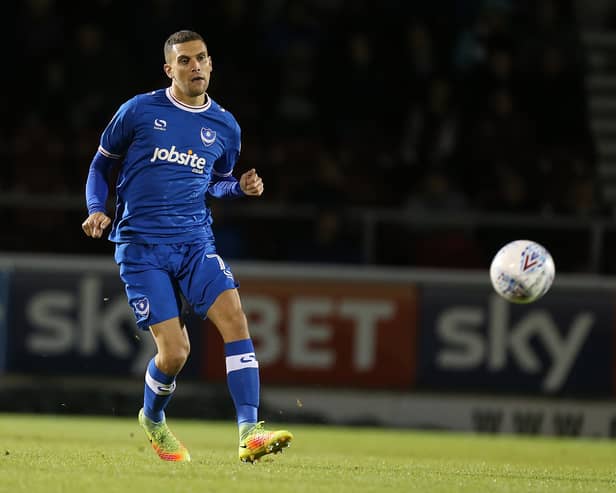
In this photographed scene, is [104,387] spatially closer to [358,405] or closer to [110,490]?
[358,405]

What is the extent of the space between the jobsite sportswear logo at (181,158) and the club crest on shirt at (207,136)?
0.10 meters

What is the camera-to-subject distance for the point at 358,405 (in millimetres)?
12812

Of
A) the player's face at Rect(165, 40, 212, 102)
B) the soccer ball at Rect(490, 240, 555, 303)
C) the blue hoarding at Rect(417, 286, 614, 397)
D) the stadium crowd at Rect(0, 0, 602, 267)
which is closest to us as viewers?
the player's face at Rect(165, 40, 212, 102)

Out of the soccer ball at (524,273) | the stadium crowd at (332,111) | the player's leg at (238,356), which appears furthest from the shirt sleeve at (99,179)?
the stadium crowd at (332,111)

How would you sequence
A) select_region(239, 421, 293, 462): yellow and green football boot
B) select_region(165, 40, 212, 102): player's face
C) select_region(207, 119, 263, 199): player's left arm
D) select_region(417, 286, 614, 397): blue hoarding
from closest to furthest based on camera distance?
select_region(239, 421, 293, 462): yellow and green football boot, select_region(165, 40, 212, 102): player's face, select_region(207, 119, 263, 199): player's left arm, select_region(417, 286, 614, 397): blue hoarding

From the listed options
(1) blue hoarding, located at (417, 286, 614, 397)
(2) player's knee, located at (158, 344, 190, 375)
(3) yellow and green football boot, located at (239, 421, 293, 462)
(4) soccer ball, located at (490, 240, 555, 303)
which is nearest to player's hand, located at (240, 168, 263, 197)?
(2) player's knee, located at (158, 344, 190, 375)

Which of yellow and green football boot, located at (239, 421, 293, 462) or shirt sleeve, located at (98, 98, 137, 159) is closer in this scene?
yellow and green football boot, located at (239, 421, 293, 462)

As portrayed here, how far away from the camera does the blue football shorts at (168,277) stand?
7.21 m

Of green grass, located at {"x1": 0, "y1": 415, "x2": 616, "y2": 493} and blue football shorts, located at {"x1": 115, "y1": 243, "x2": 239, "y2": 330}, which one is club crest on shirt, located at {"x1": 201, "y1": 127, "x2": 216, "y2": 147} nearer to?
blue football shorts, located at {"x1": 115, "y1": 243, "x2": 239, "y2": 330}

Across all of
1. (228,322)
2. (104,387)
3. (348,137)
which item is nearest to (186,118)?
(228,322)

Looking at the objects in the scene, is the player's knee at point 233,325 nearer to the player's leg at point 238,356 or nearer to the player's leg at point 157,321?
the player's leg at point 238,356

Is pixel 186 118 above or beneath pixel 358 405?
above

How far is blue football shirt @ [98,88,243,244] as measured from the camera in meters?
7.34

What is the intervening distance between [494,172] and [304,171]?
197cm
